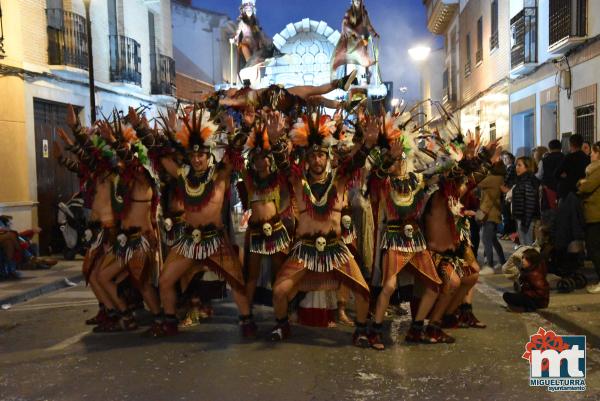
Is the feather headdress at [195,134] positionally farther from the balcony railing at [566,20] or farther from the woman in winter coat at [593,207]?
the balcony railing at [566,20]

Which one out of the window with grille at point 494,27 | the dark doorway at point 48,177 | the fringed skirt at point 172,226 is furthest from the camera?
the window with grille at point 494,27

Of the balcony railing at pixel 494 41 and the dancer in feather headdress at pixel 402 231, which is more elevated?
the balcony railing at pixel 494 41

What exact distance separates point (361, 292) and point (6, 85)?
31.9 ft

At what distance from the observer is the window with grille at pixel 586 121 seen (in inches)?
451

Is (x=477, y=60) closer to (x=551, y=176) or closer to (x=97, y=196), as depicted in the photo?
(x=551, y=176)

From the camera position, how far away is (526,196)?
9.61m

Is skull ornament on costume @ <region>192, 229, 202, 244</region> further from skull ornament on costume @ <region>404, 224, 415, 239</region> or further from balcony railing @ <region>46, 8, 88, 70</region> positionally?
balcony railing @ <region>46, 8, 88, 70</region>

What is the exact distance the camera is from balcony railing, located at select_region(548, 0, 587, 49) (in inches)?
459

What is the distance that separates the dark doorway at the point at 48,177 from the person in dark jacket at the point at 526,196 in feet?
29.9

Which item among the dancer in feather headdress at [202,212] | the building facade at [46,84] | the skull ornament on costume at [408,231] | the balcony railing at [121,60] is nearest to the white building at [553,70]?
the skull ornament on costume at [408,231]

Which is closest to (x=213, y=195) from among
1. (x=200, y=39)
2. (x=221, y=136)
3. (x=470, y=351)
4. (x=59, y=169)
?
(x=221, y=136)

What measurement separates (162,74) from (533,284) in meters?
16.5

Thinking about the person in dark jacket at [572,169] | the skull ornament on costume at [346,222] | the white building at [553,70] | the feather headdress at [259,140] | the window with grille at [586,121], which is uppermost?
the white building at [553,70]

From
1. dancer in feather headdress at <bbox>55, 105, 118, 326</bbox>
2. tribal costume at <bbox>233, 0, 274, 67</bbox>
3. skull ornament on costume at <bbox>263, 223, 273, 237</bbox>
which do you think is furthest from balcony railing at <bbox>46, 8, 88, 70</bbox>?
skull ornament on costume at <bbox>263, 223, 273, 237</bbox>
